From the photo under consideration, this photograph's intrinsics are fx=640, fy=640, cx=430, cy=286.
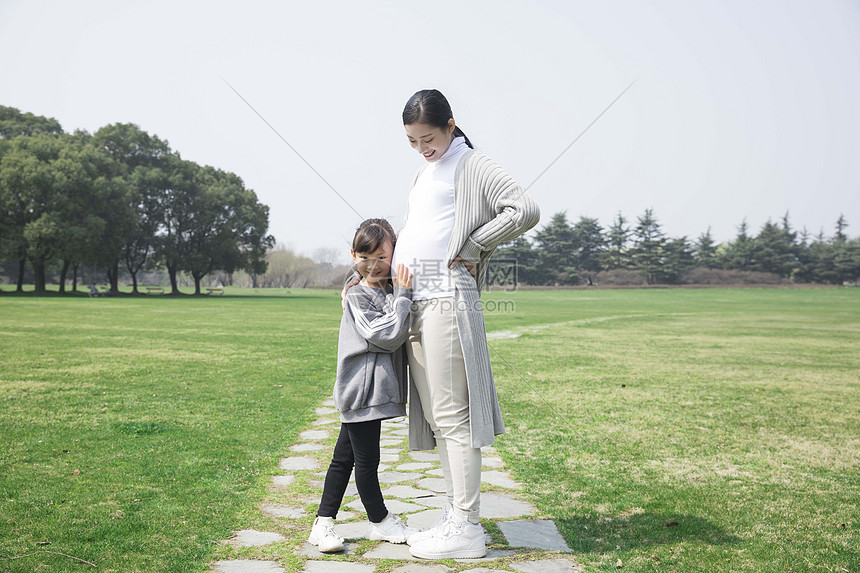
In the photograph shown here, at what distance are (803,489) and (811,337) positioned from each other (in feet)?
50.7

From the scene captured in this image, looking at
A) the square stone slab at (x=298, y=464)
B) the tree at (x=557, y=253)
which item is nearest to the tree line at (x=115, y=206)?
the tree at (x=557, y=253)

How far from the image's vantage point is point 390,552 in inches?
116

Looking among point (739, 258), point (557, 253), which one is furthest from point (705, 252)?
point (557, 253)

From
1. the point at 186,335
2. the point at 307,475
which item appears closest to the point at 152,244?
the point at 186,335

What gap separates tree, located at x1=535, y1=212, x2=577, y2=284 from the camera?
69.1m

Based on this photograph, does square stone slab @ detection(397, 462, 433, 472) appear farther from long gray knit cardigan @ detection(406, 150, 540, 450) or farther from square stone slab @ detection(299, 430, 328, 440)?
long gray knit cardigan @ detection(406, 150, 540, 450)

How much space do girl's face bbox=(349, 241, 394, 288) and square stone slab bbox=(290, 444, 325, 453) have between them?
228 cm

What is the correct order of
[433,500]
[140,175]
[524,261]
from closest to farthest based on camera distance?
[433,500], [140,175], [524,261]

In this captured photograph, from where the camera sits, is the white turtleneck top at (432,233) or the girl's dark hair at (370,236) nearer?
the white turtleneck top at (432,233)

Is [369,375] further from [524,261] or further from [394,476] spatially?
[524,261]

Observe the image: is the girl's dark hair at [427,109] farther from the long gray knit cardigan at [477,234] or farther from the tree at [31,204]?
the tree at [31,204]

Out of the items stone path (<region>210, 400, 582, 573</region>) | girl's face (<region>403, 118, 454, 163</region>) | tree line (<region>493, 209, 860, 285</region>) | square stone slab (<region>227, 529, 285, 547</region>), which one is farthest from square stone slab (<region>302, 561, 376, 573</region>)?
tree line (<region>493, 209, 860, 285</region>)

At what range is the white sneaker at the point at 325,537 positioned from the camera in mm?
2877

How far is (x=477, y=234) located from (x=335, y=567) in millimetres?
1568
